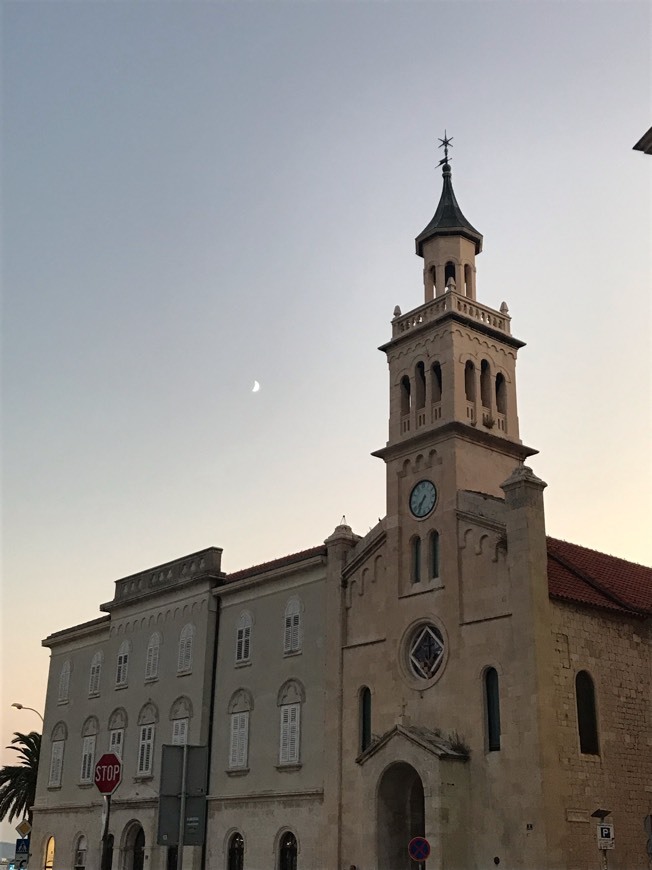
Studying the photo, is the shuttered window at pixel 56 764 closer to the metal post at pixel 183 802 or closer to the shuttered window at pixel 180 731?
the shuttered window at pixel 180 731

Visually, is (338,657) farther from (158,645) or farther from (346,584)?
(158,645)

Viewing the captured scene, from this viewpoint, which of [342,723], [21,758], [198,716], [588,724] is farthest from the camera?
[21,758]

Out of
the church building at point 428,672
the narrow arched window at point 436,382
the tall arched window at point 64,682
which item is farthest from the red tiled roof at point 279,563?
the tall arched window at point 64,682

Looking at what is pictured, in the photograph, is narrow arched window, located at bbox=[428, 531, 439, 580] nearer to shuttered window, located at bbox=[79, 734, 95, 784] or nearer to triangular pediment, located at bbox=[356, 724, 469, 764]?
triangular pediment, located at bbox=[356, 724, 469, 764]

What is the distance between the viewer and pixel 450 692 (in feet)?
94.3

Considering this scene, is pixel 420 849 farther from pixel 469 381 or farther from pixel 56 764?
pixel 56 764

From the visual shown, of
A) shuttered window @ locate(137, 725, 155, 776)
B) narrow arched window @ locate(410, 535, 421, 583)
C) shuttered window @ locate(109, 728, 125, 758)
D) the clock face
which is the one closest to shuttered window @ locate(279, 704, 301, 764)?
narrow arched window @ locate(410, 535, 421, 583)

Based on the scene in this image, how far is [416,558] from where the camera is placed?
104ft

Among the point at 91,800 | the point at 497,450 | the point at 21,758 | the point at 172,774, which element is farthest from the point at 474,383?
the point at 21,758

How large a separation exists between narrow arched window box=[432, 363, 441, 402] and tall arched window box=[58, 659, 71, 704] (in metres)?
26.8

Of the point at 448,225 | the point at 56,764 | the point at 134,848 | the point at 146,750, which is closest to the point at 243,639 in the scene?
the point at 146,750

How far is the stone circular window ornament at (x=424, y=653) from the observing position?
29.5m

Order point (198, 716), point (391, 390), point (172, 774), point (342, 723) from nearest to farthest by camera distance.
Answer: point (172, 774), point (342, 723), point (391, 390), point (198, 716)

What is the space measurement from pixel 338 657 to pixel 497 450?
877 cm
